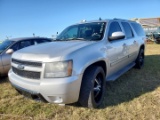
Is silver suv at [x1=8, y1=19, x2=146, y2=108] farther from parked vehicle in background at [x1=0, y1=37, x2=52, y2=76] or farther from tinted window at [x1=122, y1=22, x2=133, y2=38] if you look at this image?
parked vehicle in background at [x1=0, y1=37, x2=52, y2=76]

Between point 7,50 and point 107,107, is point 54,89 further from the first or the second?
point 7,50

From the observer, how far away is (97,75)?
11.9 ft

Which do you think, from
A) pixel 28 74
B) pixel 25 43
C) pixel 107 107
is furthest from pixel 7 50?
pixel 107 107

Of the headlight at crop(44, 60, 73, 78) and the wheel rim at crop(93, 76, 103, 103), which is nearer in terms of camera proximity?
the headlight at crop(44, 60, 73, 78)

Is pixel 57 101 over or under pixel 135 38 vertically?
under

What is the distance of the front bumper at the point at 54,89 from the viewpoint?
9.34 feet

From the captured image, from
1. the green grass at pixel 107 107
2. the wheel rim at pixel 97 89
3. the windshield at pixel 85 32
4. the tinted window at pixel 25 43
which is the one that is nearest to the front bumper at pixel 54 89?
the green grass at pixel 107 107

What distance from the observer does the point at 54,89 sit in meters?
2.86

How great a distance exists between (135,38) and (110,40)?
7.31 ft

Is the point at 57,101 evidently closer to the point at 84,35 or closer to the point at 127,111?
the point at 127,111

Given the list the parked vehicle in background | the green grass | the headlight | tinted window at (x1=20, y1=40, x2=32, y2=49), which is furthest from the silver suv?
tinted window at (x1=20, y1=40, x2=32, y2=49)

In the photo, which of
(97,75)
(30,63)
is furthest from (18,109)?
(97,75)

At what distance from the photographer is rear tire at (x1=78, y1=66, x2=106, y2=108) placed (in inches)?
127

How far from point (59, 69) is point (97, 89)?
43.3 inches
